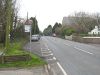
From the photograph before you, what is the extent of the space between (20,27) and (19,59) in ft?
127

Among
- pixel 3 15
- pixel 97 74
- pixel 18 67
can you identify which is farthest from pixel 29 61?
pixel 3 15

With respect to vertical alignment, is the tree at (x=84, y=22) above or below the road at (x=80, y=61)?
above

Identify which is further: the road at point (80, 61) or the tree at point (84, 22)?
the tree at point (84, 22)

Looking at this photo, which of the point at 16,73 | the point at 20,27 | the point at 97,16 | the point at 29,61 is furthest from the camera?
the point at 97,16

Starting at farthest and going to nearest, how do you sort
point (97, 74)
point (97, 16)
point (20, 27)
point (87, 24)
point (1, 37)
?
point (97, 16)
point (87, 24)
point (20, 27)
point (1, 37)
point (97, 74)

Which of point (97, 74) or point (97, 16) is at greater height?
point (97, 16)

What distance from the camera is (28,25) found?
20.2 meters

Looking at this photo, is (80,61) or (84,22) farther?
(84,22)

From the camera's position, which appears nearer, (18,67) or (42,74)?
(42,74)

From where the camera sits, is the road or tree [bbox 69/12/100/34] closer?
the road

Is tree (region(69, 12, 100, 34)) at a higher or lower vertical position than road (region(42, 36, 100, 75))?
higher

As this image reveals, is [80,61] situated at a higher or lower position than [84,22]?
lower

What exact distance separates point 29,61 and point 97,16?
11861 cm

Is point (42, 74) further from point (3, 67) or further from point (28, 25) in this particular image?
point (28, 25)
